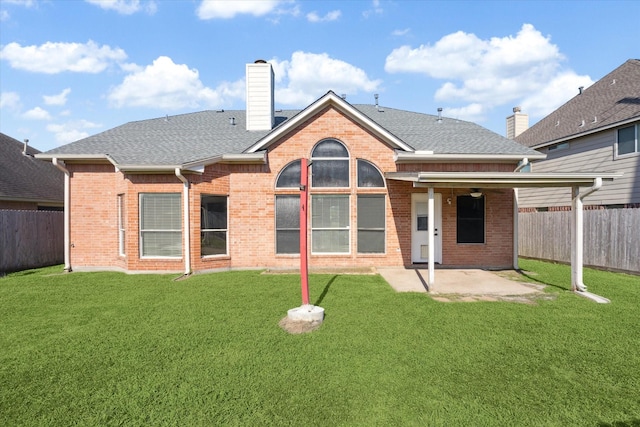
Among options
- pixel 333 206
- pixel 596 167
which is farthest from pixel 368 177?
pixel 596 167

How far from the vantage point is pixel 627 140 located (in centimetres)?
1181

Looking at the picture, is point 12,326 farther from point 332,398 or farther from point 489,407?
point 489,407

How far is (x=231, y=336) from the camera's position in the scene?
4973 mm

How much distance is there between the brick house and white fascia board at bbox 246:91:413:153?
0.04 metres

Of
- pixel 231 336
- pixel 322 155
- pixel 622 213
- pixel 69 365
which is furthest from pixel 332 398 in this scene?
pixel 622 213

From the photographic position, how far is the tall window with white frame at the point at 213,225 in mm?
9758

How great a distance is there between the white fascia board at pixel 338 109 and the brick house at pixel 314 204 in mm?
39

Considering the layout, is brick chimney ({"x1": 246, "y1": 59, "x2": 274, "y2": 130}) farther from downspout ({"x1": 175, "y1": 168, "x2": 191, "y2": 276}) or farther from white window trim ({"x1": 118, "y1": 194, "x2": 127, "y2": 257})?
white window trim ({"x1": 118, "y1": 194, "x2": 127, "y2": 257})

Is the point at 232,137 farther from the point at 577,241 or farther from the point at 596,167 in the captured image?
the point at 596,167

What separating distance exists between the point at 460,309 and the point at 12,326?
8171mm

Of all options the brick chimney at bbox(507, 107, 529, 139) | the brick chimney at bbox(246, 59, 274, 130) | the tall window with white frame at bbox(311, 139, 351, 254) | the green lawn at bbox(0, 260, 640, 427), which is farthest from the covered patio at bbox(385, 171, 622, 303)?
the brick chimney at bbox(507, 107, 529, 139)

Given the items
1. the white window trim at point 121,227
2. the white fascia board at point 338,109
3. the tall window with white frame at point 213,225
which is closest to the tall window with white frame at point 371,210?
the white fascia board at point 338,109

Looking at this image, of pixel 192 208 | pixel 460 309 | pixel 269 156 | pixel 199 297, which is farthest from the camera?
pixel 269 156

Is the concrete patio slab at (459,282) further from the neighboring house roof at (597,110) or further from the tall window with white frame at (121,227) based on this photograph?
the tall window with white frame at (121,227)
